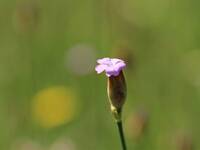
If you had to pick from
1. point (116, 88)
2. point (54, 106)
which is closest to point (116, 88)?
point (116, 88)

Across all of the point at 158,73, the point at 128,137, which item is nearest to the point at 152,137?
the point at 128,137

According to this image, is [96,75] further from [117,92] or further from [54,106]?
[117,92]

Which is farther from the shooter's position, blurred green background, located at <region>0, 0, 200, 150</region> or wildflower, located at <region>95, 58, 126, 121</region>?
blurred green background, located at <region>0, 0, 200, 150</region>

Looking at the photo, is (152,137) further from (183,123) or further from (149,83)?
(149,83)

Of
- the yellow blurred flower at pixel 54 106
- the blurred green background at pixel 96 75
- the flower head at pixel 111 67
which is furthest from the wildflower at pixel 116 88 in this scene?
the yellow blurred flower at pixel 54 106

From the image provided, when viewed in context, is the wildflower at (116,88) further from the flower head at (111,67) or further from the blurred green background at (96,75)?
the blurred green background at (96,75)

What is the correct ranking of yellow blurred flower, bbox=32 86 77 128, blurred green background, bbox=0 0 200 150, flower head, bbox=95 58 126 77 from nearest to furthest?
flower head, bbox=95 58 126 77 → blurred green background, bbox=0 0 200 150 → yellow blurred flower, bbox=32 86 77 128

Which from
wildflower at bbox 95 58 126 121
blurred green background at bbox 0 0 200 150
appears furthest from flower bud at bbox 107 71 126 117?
blurred green background at bbox 0 0 200 150

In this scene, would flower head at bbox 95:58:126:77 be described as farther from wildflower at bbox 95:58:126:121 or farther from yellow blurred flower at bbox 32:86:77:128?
yellow blurred flower at bbox 32:86:77:128
